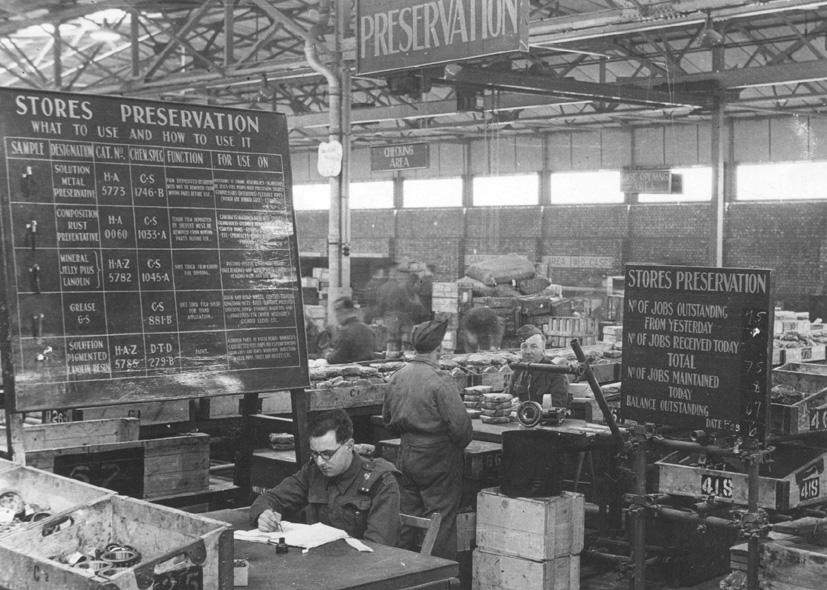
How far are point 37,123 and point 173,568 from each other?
229 cm

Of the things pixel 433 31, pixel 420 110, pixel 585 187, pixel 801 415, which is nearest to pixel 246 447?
pixel 801 415

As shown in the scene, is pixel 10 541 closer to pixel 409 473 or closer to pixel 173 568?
pixel 173 568

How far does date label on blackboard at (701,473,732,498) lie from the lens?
5328mm

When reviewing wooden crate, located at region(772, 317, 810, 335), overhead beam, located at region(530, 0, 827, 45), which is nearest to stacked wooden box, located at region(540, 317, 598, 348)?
wooden crate, located at region(772, 317, 810, 335)

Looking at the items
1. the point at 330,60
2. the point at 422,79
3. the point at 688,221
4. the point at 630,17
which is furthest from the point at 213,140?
the point at 688,221

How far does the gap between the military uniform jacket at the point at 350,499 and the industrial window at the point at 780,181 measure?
21918 millimetres

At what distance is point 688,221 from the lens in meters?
26.0

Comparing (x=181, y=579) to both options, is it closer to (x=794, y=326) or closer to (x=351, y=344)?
(x=351, y=344)

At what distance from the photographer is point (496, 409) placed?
285 inches

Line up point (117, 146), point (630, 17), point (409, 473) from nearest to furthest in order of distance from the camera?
point (117, 146) < point (409, 473) < point (630, 17)

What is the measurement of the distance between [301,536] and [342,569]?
18.1 inches

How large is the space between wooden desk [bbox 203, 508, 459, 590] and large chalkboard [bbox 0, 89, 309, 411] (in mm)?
1056

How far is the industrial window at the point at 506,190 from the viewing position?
29.1 meters

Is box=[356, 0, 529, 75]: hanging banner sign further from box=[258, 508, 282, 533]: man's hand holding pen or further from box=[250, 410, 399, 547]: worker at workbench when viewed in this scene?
box=[258, 508, 282, 533]: man's hand holding pen
